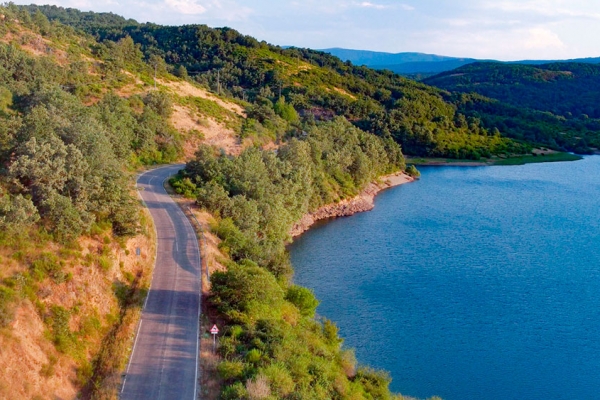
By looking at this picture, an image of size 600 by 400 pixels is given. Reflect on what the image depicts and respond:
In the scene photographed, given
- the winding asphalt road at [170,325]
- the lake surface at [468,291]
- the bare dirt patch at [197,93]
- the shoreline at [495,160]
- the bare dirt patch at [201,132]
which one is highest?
the bare dirt patch at [197,93]

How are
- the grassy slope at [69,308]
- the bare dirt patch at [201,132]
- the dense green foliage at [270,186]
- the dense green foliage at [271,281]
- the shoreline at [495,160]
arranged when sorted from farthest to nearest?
1. the shoreline at [495,160]
2. the bare dirt patch at [201,132]
3. the dense green foliage at [270,186]
4. the dense green foliage at [271,281]
5. the grassy slope at [69,308]

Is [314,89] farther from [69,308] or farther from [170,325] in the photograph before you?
[69,308]

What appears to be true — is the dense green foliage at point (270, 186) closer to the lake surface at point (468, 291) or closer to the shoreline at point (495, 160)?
the lake surface at point (468, 291)

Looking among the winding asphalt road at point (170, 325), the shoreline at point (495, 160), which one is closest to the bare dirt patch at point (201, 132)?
the winding asphalt road at point (170, 325)

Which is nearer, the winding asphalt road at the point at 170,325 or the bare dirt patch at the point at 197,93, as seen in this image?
the winding asphalt road at the point at 170,325

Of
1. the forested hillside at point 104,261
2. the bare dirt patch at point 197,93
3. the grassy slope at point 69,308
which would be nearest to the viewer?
the grassy slope at point 69,308

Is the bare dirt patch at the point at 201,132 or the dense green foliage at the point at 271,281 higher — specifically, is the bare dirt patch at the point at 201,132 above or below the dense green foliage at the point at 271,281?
above
